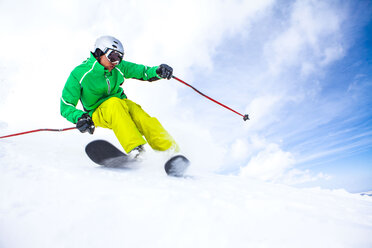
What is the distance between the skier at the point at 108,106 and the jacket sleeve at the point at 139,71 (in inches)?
4.5

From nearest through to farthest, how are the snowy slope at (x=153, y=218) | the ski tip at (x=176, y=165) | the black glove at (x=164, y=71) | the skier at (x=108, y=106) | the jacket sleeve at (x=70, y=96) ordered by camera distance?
the snowy slope at (x=153, y=218) → the ski tip at (x=176, y=165) → the skier at (x=108, y=106) → the jacket sleeve at (x=70, y=96) → the black glove at (x=164, y=71)

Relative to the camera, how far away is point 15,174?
73.9 inches

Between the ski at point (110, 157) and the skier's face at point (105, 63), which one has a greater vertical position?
the skier's face at point (105, 63)

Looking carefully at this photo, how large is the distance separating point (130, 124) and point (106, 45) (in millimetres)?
1265

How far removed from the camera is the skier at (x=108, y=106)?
2.57 metres

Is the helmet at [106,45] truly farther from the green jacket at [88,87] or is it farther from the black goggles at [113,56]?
the green jacket at [88,87]

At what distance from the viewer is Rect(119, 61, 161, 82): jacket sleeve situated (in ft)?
11.3

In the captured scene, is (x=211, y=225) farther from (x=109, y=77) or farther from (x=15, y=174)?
(x=109, y=77)

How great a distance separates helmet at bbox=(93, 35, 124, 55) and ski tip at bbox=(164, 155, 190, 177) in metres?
1.80

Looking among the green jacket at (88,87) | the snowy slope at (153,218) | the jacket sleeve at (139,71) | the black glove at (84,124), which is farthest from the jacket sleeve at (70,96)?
the snowy slope at (153,218)

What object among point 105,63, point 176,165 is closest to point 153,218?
point 176,165

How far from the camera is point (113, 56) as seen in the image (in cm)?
299

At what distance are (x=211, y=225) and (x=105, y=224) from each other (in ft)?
1.99

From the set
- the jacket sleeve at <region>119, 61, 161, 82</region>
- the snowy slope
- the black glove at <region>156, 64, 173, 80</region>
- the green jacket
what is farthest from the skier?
the snowy slope
